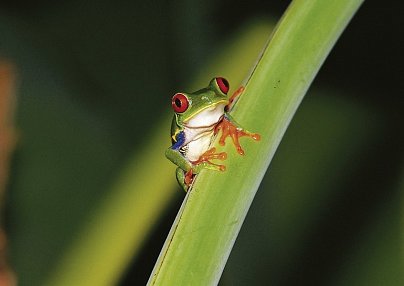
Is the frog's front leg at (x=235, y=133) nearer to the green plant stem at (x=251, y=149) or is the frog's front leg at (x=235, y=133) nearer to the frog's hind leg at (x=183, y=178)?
the green plant stem at (x=251, y=149)

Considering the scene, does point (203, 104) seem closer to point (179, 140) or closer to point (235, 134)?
point (179, 140)

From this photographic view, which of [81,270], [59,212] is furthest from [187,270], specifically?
[59,212]

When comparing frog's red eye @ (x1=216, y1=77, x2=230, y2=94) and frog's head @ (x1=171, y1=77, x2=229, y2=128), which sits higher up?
frog's red eye @ (x1=216, y1=77, x2=230, y2=94)

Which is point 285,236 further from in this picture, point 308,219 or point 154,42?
point 154,42

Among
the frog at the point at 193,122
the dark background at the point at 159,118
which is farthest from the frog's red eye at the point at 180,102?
the dark background at the point at 159,118

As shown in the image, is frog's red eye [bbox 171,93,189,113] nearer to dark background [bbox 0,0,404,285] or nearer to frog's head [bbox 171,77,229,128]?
frog's head [bbox 171,77,229,128]

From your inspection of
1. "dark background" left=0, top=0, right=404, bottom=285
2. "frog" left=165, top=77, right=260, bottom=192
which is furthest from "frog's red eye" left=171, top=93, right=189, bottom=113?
"dark background" left=0, top=0, right=404, bottom=285

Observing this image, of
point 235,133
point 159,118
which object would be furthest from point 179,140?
point 235,133

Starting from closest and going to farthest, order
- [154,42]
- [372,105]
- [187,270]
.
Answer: [187,270] → [372,105] → [154,42]
